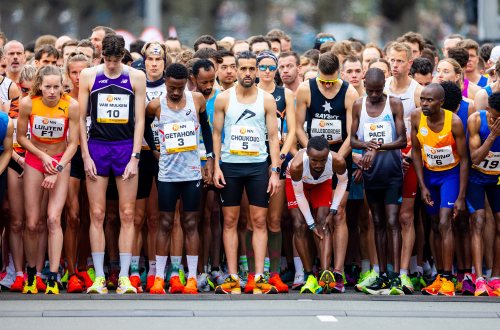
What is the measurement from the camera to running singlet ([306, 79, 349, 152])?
14.5 metres

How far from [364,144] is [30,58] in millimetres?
5543

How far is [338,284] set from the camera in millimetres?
14000

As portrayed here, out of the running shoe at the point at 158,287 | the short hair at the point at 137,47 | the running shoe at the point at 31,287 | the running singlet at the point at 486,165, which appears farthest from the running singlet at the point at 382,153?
the short hair at the point at 137,47

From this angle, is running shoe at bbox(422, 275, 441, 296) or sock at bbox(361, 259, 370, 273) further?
sock at bbox(361, 259, 370, 273)

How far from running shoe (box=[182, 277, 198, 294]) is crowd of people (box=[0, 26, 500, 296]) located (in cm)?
1

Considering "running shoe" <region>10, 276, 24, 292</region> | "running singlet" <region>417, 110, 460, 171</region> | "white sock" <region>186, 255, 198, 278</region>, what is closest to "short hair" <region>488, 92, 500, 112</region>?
"running singlet" <region>417, 110, 460, 171</region>

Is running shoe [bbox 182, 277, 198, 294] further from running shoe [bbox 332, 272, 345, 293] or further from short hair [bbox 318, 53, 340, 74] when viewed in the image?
short hair [bbox 318, 53, 340, 74]

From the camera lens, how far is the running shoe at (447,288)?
1377cm

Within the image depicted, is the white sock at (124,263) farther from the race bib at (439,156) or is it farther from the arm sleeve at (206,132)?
the race bib at (439,156)

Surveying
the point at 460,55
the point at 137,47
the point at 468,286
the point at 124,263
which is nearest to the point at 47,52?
the point at 137,47

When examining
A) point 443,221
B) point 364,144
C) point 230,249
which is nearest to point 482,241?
point 443,221

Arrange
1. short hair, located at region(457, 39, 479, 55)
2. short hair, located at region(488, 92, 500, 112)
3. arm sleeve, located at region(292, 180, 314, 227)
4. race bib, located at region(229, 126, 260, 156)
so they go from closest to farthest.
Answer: short hair, located at region(488, 92, 500, 112), race bib, located at region(229, 126, 260, 156), arm sleeve, located at region(292, 180, 314, 227), short hair, located at region(457, 39, 479, 55)

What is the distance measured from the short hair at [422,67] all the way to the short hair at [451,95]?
43.4 inches

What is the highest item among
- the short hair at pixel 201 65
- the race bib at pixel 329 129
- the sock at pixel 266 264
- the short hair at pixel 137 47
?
the short hair at pixel 137 47
